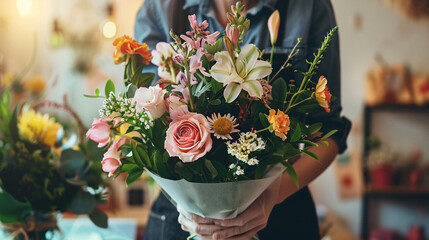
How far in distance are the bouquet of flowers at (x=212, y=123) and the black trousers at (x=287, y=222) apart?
0.26 metres

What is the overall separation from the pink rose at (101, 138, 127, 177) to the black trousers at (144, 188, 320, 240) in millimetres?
355

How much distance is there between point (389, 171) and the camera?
3074 millimetres

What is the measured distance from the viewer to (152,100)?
25.0 inches

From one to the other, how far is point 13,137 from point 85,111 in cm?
229

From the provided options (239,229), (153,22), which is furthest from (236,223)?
(153,22)

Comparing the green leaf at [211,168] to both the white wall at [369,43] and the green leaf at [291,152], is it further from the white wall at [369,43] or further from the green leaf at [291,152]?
the white wall at [369,43]

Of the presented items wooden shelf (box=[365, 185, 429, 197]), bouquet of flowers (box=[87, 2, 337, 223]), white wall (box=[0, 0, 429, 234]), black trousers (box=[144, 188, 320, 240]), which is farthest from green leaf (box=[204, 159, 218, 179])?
wooden shelf (box=[365, 185, 429, 197])

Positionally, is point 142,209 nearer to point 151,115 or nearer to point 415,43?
point 415,43

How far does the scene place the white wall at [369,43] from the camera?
3.14m

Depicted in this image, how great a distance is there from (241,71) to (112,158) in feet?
0.80

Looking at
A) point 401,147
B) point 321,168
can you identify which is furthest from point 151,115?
point 401,147

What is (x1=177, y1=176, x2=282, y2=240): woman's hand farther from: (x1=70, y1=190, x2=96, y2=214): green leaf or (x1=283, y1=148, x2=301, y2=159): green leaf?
(x1=70, y1=190, x2=96, y2=214): green leaf

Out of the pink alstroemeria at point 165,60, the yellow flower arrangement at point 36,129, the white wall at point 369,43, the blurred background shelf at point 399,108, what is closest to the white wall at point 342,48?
the white wall at point 369,43

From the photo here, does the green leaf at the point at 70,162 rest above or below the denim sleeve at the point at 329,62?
below
